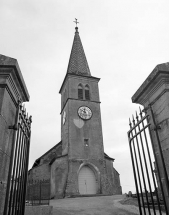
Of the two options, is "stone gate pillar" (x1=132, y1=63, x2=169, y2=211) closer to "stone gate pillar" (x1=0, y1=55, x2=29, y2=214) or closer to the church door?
"stone gate pillar" (x1=0, y1=55, x2=29, y2=214)

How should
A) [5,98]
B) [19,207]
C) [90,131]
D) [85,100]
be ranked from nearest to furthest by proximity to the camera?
1. [5,98]
2. [19,207]
3. [90,131]
4. [85,100]

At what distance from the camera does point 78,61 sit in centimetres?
2919

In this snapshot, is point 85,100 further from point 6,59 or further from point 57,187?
point 6,59

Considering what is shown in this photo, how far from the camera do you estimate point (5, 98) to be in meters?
3.76

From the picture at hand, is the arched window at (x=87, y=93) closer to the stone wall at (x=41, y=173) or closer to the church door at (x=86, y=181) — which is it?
the church door at (x=86, y=181)

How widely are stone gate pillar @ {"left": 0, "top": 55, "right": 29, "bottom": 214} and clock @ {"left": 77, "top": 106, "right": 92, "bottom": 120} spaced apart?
19.2 m

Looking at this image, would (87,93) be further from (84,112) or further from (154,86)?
(154,86)

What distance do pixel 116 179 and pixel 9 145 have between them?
21.2 m

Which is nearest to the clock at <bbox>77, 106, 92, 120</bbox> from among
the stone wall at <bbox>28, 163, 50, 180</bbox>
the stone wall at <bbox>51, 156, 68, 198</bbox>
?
the stone wall at <bbox>51, 156, 68, 198</bbox>

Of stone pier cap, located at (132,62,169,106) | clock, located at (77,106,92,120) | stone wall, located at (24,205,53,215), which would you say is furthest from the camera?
clock, located at (77,106,92,120)

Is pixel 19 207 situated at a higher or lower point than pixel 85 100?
lower

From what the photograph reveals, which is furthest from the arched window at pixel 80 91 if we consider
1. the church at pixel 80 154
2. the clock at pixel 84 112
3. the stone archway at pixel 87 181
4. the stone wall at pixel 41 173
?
the stone wall at pixel 41 173

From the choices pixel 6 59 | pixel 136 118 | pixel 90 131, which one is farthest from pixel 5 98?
pixel 90 131

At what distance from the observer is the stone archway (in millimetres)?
19750
